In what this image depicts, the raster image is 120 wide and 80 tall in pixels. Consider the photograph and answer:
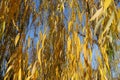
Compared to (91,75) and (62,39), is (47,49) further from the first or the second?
(91,75)

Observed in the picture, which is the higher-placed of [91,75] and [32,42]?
[32,42]

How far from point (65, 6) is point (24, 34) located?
19 cm

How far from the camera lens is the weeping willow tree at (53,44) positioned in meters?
1.01

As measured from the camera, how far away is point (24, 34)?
113 cm

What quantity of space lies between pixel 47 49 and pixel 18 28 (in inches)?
5.4

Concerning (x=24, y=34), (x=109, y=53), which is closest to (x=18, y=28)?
(x=24, y=34)

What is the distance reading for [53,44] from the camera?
1151mm

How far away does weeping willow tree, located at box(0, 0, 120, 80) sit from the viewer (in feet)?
3.30

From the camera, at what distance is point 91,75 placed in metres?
0.99

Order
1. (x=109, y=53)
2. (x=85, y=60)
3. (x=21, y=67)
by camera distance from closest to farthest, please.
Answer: (x=85, y=60) → (x=21, y=67) → (x=109, y=53)

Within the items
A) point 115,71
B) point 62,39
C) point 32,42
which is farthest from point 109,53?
point 32,42

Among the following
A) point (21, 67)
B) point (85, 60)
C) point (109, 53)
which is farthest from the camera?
point (109, 53)

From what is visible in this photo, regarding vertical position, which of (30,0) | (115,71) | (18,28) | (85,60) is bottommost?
(115,71)

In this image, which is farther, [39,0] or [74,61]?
[39,0]
